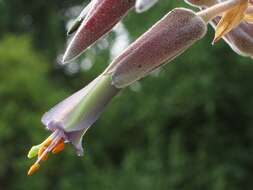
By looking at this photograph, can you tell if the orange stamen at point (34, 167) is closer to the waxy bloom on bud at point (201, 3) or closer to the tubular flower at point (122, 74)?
the tubular flower at point (122, 74)

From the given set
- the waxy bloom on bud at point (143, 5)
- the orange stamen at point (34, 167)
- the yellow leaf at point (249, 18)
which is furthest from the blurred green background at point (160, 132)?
the waxy bloom on bud at point (143, 5)

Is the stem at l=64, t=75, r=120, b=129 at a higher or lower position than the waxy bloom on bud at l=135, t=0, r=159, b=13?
lower

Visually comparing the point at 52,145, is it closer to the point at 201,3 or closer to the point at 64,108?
the point at 64,108

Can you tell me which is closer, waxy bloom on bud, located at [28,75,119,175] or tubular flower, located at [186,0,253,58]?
waxy bloom on bud, located at [28,75,119,175]

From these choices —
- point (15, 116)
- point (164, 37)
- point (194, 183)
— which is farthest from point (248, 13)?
point (15, 116)

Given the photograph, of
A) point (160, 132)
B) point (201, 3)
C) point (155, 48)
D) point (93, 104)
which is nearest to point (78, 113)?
point (93, 104)

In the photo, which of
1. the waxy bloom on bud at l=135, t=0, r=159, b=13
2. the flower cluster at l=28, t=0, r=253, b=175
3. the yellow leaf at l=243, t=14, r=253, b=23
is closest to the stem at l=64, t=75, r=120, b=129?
the flower cluster at l=28, t=0, r=253, b=175

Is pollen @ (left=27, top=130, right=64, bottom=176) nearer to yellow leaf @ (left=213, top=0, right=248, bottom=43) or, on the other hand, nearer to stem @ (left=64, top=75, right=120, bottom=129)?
stem @ (left=64, top=75, right=120, bottom=129)
